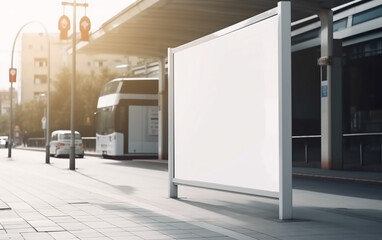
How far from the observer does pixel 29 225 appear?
27.9ft

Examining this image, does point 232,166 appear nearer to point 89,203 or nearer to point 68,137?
point 89,203

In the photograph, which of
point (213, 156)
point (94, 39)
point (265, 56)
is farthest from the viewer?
point (94, 39)

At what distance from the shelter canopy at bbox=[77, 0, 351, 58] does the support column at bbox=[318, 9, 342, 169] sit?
96cm

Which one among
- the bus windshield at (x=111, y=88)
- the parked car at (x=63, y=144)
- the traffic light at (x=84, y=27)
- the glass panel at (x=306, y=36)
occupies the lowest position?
the parked car at (x=63, y=144)

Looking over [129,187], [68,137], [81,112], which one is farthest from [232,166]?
[81,112]

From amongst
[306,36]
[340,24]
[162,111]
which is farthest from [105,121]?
[340,24]

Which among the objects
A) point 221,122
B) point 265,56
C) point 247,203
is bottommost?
point 247,203

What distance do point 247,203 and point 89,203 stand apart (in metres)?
2.86

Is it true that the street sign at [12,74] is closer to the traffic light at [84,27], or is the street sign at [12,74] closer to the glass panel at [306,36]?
the glass panel at [306,36]

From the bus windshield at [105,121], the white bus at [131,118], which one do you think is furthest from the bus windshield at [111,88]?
the bus windshield at [105,121]

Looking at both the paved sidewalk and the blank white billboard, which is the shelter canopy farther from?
the blank white billboard

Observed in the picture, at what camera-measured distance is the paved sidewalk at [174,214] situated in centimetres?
787

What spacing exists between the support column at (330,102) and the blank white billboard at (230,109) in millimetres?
9373

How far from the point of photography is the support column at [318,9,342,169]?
2070cm
